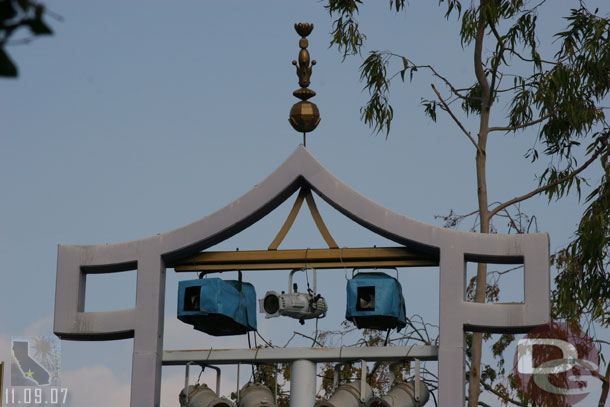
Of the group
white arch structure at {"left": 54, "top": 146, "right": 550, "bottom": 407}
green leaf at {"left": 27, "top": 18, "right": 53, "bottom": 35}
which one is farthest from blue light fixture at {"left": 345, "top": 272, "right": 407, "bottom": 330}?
green leaf at {"left": 27, "top": 18, "right": 53, "bottom": 35}

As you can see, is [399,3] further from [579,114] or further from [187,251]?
[187,251]

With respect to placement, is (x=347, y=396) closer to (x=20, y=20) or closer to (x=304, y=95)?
(x=304, y=95)

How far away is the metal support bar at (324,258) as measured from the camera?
10.4 meters

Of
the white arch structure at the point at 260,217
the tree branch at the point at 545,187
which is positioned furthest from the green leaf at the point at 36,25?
the tree branch at the point at 545,187

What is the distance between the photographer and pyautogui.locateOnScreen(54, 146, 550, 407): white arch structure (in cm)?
982

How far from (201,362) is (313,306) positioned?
1.14 m

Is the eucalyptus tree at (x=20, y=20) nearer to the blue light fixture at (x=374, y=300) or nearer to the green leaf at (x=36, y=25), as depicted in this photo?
the green leaf at (x=36, y=25)

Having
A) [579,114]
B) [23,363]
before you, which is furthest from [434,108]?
[23,363]

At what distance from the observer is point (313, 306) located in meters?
10.6

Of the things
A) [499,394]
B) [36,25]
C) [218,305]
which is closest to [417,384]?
[218,305]

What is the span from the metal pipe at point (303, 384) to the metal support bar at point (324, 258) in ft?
2.85

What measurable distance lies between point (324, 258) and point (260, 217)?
0.74m

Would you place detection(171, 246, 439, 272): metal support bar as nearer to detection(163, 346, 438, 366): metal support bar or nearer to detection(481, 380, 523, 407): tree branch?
detection(163, 346, 438, 366): metal support bar

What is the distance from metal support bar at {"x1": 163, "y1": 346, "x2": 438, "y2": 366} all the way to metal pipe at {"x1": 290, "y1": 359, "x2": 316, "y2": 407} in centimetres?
7
